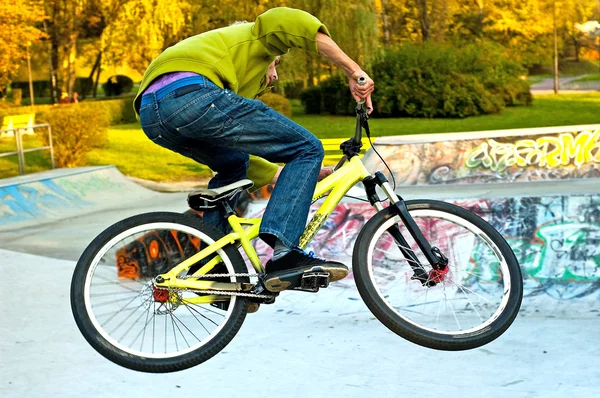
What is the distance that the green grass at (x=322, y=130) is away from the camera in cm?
2073

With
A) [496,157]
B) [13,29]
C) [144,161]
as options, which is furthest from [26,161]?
[496,157]

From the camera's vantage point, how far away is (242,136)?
3842 mm

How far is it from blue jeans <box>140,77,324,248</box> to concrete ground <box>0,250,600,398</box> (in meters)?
3.05

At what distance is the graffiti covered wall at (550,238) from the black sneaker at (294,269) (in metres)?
4.95

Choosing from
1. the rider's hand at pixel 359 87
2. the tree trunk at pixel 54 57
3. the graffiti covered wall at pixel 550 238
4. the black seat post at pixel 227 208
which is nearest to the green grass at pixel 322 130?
the tree trunk at pixel 54 57

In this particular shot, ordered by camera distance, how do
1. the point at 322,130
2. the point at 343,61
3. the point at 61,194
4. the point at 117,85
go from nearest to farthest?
the point at 343,61 → the point at 61,194 → the point at 322,130 → the point at 117,85

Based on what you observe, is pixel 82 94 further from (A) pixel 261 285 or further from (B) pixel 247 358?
(A) pixel 261 285

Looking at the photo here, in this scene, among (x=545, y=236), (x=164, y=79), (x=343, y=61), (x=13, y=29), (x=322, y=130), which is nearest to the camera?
(x=343, y=61)

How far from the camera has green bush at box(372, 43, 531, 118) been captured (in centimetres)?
2948

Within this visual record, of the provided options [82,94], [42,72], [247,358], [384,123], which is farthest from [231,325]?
[42,72]

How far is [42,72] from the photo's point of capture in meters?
55.5

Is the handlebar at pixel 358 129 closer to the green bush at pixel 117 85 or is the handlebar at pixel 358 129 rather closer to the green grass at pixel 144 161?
the green grass at pixel 144 161

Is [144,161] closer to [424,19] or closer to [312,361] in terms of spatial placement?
[312,361]

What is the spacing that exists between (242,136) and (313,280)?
74cm
